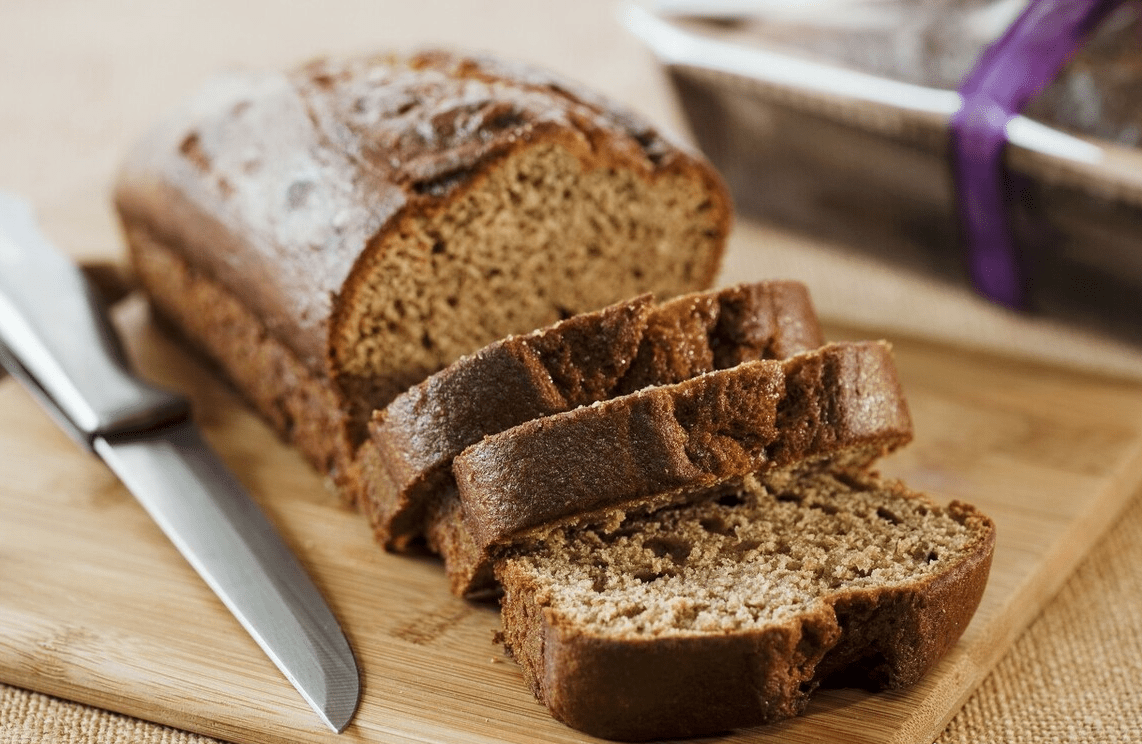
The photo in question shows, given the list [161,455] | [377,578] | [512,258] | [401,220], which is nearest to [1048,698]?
[377,578]

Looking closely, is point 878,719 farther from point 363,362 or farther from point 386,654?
point 363,362

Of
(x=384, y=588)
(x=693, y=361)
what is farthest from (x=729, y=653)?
(x=384, y=588)

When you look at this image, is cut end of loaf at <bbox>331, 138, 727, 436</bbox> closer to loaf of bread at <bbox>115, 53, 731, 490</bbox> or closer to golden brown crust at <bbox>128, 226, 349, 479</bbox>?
loaf of bread at <bbox>115, 53, 731, 490</bbox>

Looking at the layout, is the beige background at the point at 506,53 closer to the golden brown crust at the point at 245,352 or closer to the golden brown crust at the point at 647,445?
the golden brown crust at the point at 245,352

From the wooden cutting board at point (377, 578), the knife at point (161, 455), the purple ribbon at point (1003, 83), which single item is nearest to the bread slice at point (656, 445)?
the wooden cutting board at point (377, 578)

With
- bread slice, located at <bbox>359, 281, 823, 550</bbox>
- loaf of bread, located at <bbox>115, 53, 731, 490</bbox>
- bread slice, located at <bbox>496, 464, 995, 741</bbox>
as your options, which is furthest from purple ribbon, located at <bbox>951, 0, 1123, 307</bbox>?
bread slice, located at <bbox>496, 464, 995, 741</bbox>
